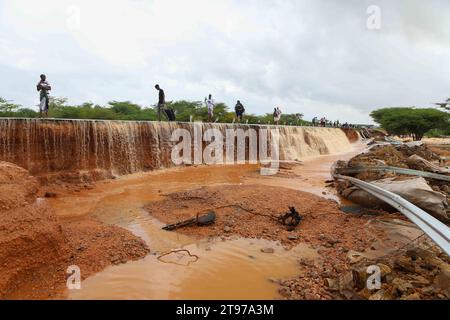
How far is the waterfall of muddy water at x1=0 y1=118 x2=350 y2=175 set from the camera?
10.7 meters

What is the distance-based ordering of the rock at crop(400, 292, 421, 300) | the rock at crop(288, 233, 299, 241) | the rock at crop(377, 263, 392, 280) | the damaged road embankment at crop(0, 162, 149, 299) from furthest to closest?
the rock at crop(288, 233, 299, 241) → the damaged road embankment at crop(0, 162, 149, 299) → the rock at crop(377, 263, 392, 280) → the rock at crop(400, 292, 421, 300)

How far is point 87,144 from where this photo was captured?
12359 mm

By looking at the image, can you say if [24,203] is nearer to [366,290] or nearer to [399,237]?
[366,290]

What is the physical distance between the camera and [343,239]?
541 centimetres

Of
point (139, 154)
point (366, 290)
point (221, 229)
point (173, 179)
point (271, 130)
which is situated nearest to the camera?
point (366, 290)

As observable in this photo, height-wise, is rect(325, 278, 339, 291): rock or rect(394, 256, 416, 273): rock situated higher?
rect(394, 256, 416, 273): rock

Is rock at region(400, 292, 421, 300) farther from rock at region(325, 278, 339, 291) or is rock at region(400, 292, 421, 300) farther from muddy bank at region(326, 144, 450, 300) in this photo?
rock at region(325, 278, 339, 291)

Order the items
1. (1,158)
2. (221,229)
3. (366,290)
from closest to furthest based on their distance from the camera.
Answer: (366,290)
(221,229)
(1,158)

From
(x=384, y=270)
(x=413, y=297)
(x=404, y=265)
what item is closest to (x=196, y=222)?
(x=384, y=270)

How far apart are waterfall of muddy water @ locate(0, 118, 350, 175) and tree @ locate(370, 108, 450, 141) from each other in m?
29.3

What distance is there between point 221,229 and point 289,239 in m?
1.29

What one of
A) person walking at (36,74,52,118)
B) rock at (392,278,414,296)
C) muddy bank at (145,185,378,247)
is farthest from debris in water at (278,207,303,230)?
person walking at (36,74,52,118)
